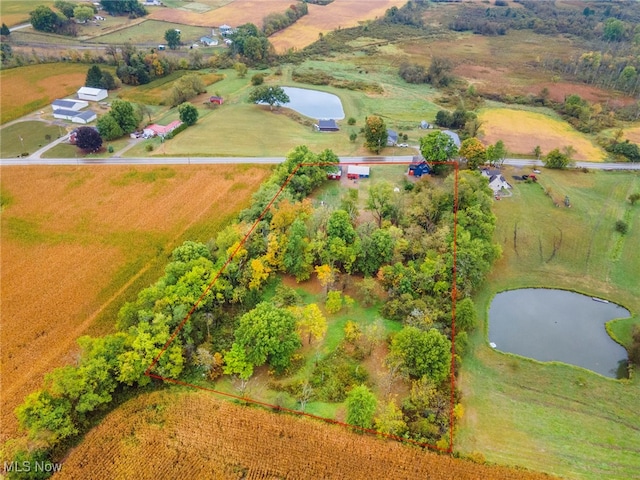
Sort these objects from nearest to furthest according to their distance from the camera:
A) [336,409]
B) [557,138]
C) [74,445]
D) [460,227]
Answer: [74,445] < [336,409] < [460,227] < [557,138]

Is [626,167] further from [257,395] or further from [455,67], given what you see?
[257,395]

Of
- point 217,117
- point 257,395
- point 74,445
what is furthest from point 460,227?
point 217,117

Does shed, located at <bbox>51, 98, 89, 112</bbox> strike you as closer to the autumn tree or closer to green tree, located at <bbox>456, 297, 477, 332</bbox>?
the autumn tree

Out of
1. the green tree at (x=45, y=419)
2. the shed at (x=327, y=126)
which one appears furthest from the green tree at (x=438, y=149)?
the green tree at (x=45, y=419)

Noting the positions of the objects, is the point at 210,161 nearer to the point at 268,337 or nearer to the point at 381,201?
the point at 381,201

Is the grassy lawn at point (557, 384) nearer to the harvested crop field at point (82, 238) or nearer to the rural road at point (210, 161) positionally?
the rural road at point (210, 161)

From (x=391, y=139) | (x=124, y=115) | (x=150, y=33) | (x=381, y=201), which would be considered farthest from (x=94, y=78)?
(x=381, y=201)

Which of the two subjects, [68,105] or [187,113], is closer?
[187,113]
